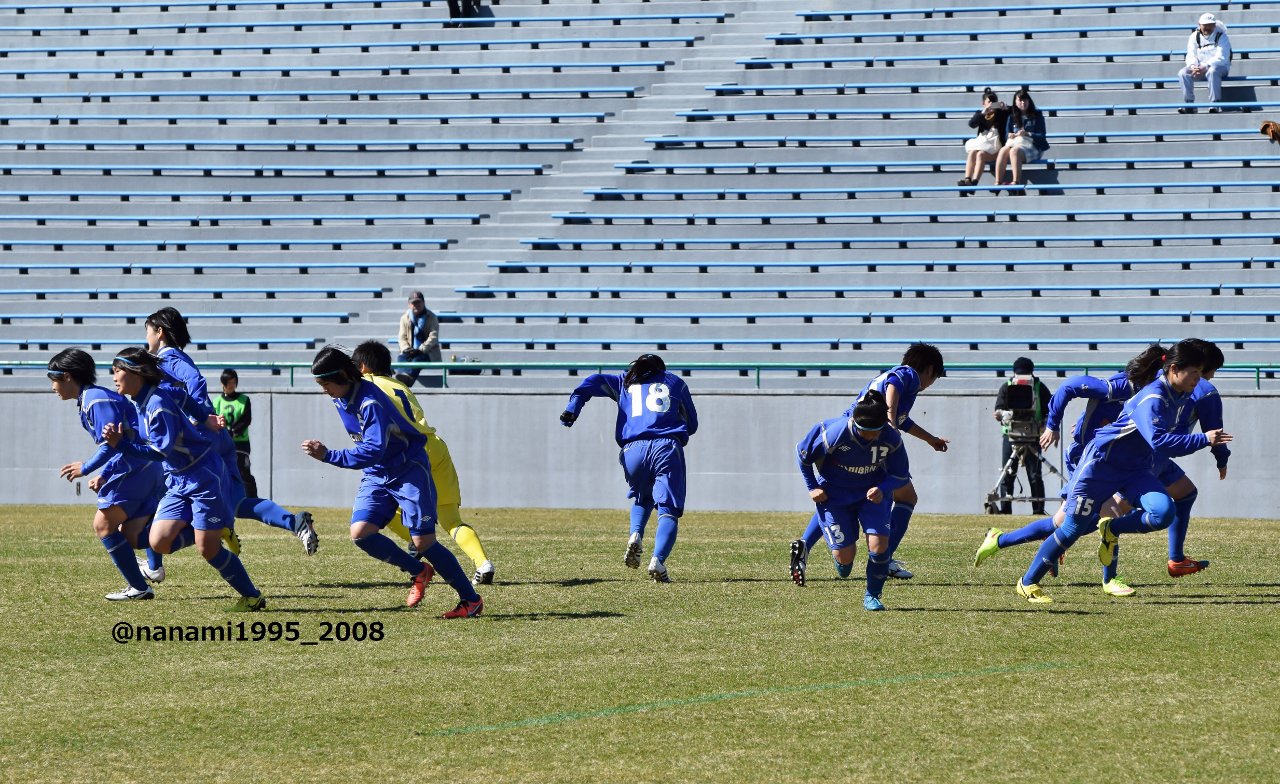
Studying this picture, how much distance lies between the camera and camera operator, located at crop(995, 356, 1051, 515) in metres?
18.9

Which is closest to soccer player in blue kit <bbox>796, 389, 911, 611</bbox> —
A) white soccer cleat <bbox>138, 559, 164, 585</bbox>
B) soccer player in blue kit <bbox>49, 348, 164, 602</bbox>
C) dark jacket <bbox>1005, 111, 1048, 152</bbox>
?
soccer player in blue kit <bbox>49, 348, 164, 602</bbox>

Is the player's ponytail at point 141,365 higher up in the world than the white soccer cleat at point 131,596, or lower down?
higher up

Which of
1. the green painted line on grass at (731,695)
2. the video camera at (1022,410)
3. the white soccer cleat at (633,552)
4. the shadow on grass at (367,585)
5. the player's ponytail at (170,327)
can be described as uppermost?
the player's ponytail at (170,327)

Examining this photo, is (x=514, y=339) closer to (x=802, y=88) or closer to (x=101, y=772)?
(x=802, y=88)

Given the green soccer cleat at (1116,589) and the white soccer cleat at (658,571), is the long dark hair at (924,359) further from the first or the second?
the white soccer cleat at (658,571)

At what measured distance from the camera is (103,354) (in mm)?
23672

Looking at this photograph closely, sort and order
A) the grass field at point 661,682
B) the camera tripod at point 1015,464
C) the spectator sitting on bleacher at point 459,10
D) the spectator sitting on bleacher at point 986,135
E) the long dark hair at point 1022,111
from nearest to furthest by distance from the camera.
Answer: the grass field at point 661,682, the camera tripod at point 1015,464, the long dark hair at point 1022,111, the spectator sitting on bleacher at point 986,135, the spectator sitting on bleacher at point 459,10

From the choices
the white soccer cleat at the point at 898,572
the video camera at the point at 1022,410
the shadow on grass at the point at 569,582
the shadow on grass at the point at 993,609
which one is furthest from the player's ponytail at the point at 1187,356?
the video camera at the point at 1022,410

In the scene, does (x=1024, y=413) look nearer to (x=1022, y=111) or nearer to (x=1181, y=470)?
(x=1022, y=111)

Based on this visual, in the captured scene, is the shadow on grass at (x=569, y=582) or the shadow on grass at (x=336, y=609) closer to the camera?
the shadow on grass at (x=336, y=609)

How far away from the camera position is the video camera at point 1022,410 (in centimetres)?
1889

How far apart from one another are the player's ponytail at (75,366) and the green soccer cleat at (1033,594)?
18.9 feet

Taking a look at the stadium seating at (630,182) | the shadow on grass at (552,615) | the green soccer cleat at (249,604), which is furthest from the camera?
the stadium seating at (630,182)

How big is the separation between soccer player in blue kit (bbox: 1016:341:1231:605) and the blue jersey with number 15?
285 cm
